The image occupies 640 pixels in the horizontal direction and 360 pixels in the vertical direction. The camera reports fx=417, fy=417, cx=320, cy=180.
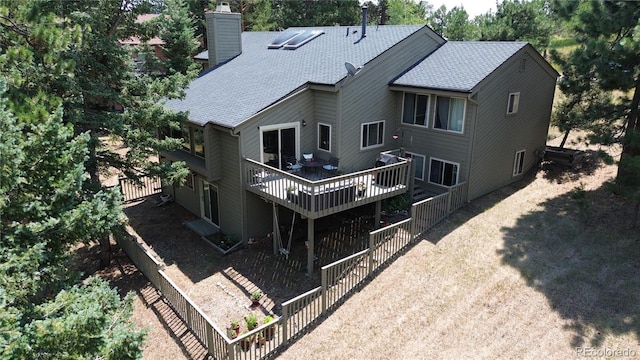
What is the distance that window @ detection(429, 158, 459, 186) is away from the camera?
15.8 meters

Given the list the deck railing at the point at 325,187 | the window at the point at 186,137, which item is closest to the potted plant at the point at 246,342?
the deck railing at the point at 325,187

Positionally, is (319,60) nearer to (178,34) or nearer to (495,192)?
(495,192)

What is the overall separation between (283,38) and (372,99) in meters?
7.58

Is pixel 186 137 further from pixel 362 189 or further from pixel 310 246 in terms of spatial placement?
pixel 362 189

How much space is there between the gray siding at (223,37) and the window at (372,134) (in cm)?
973

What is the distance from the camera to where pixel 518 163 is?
59.0 feet

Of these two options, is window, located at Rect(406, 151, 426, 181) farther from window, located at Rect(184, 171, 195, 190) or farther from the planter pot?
the planter pot

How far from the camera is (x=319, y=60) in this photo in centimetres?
1719

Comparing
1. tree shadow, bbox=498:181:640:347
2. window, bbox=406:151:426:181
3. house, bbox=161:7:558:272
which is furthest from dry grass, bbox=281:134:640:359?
window, bbox=406:151:426:181

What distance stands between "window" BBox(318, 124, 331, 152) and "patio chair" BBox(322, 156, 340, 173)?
48cm

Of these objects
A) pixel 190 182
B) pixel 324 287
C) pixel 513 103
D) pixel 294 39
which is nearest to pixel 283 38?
pixel 294 39

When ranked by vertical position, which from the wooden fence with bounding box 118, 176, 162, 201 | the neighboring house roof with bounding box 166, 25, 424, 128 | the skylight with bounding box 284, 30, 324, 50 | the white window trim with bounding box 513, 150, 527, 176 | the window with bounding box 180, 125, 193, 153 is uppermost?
the skylight with bounding box 284, 30, 324, 50

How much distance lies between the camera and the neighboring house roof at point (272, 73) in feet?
49.0

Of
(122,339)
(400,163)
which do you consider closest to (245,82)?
(400,163)
